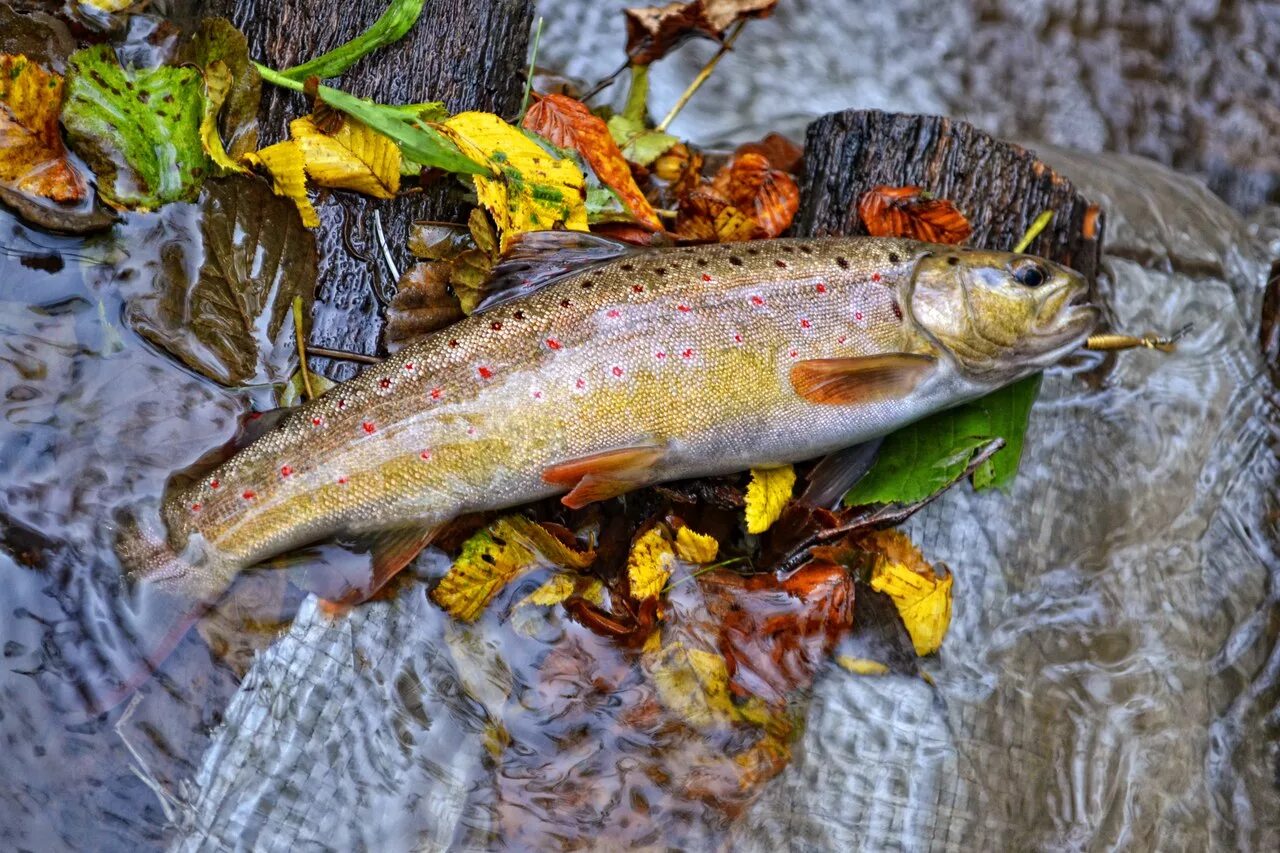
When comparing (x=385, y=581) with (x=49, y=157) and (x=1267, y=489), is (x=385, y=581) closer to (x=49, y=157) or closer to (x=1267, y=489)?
(x=49, y=157)

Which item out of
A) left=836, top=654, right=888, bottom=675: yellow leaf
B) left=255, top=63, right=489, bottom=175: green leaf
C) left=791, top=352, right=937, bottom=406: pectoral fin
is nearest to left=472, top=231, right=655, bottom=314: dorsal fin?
left=255, top=63, right=489, bottom=175: green leaf

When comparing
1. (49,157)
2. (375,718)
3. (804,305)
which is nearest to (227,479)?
(375,718)

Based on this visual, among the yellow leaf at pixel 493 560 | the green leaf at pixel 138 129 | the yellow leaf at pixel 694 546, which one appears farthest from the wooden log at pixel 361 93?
the yellow leaf at pixel 694 546

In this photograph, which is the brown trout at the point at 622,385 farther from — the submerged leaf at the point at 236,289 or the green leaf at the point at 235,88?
the green leaf at the point at 235,88

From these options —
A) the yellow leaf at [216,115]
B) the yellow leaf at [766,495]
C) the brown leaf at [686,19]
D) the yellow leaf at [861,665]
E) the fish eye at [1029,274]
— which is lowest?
the yellow leaf at [861,665]

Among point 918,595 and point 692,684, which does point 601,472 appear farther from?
point 918,595

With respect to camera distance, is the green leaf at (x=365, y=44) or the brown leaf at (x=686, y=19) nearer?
the green leaf at (x=365, y=44)

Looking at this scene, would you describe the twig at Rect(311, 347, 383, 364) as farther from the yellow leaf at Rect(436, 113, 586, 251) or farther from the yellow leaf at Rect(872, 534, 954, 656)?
the yellow leaf at Rect(872, 534, 954, 656)
